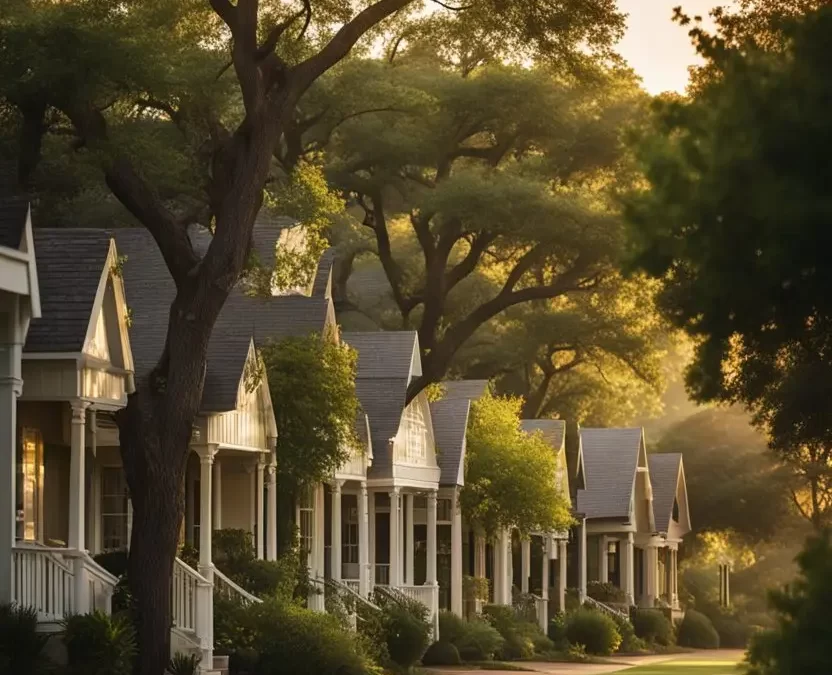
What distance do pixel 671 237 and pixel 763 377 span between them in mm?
16628

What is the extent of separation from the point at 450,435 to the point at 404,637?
559 inches

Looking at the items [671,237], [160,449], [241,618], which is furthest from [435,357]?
[671,237]

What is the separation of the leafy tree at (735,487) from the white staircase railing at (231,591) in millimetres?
55645

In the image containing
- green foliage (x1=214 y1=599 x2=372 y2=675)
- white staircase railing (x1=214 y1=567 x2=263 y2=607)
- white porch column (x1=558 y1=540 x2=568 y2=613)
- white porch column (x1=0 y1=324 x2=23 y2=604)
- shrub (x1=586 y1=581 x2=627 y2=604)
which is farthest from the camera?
shrub (x1=586 y1=581 x2=627 y2=604)

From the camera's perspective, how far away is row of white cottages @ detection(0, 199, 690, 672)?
30.0 metres

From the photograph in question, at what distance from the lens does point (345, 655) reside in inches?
1373

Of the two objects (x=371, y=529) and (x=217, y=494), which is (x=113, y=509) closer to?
(x=217, y=494)

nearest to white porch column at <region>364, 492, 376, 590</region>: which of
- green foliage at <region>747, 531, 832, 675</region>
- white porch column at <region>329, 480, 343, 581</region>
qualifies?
white porch column at <region>329, 480, 343, 581</region>

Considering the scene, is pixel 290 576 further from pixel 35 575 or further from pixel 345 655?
pixel 35 575

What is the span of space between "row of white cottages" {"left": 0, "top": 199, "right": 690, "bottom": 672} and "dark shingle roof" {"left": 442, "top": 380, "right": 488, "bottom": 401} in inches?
3.9

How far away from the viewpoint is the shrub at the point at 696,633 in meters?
81.7

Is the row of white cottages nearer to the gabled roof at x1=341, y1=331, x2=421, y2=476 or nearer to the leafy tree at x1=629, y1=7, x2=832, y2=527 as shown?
the gabled roof at x1=341, y1=331, x2=421, y2=476

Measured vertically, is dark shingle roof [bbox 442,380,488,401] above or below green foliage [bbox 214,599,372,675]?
above

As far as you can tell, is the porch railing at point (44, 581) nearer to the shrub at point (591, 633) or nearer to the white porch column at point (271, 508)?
the white porch column at point (271, 508)
